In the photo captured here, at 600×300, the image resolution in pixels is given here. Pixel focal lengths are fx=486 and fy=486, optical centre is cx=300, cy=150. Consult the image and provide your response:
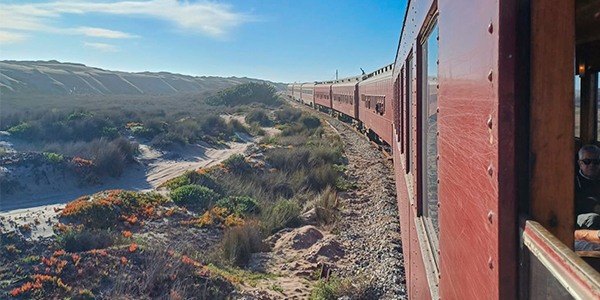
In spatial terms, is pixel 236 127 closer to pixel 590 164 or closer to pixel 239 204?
pixel 239 204

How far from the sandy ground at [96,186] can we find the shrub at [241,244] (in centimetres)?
324

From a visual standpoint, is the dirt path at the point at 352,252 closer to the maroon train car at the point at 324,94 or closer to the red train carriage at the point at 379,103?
the red train carriage at the point at 379,103

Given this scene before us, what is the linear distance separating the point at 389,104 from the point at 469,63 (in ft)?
36.0

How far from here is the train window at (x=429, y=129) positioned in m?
2.45

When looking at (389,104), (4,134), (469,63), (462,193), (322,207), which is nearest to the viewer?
(469,63)

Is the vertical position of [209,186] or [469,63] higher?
[469,63]

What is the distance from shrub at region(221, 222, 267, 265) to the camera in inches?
325

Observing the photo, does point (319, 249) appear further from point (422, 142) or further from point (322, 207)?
point (422, 142)

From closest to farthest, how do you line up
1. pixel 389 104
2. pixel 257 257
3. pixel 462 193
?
pixel 462 193
pixel 257 257
pixel 389 104

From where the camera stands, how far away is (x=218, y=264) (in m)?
7.89

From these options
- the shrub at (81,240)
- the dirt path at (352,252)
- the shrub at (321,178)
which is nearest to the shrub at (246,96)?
the shrub at (321,178)

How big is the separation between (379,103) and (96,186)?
29.9ft

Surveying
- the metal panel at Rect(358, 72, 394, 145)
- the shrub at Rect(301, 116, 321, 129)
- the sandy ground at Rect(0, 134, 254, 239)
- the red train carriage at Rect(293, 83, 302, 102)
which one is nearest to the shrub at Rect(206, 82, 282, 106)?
the red train carriage at Rect(293, 83, 302, 102)

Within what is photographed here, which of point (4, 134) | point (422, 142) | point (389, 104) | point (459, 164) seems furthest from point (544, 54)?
point (4, 134)
